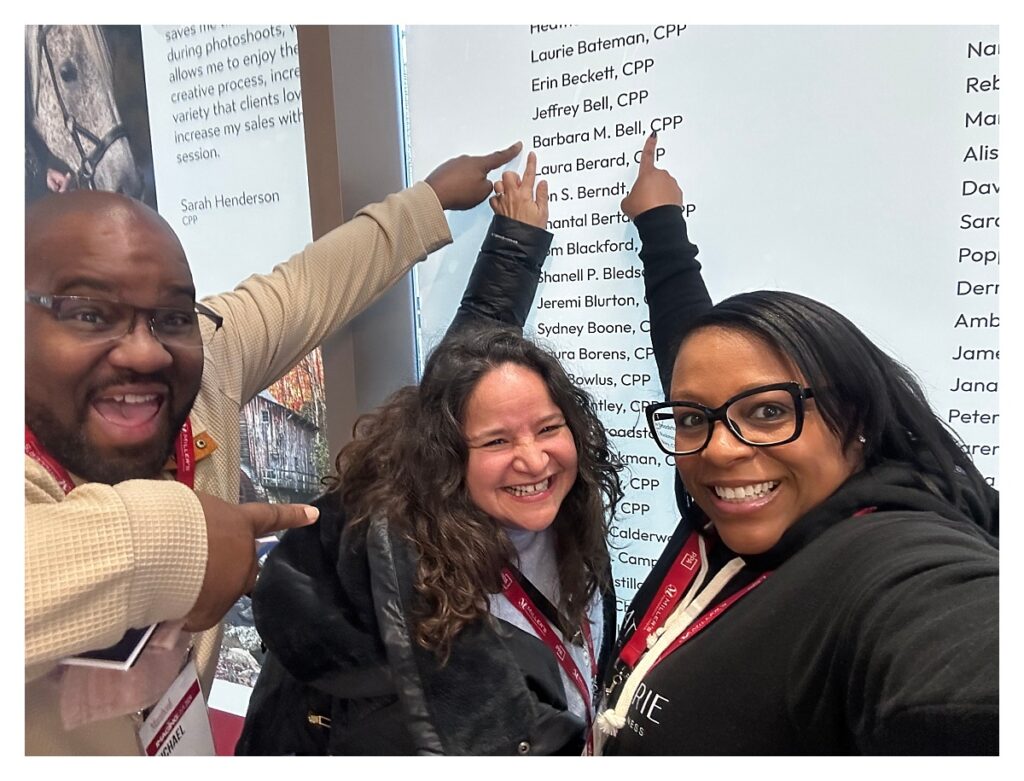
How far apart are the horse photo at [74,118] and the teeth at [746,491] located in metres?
1.17

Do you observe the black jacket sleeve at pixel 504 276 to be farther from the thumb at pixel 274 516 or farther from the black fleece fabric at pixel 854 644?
the thumb at pixel 274 516

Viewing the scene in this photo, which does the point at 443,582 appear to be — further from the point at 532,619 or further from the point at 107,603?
the point at 107,603

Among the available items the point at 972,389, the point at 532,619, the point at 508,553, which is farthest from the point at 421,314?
the point at 972,389

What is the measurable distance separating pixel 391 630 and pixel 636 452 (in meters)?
0.54

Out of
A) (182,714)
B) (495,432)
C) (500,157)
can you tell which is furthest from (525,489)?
(182,714)

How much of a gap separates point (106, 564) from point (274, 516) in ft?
0.87

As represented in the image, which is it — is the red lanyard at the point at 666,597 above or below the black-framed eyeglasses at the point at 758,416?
below

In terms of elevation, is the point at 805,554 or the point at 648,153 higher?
the point at 648,153

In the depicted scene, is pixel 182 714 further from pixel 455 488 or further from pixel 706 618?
pixel 706 618

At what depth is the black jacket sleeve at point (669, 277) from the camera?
3.72 ft

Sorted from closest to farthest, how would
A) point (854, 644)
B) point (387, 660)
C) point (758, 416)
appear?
point (854, 644)
point (758, 416)
point (387, 660)

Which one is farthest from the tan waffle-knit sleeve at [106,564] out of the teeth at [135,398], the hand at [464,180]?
the hand at [464,180]

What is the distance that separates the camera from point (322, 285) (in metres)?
1.21
